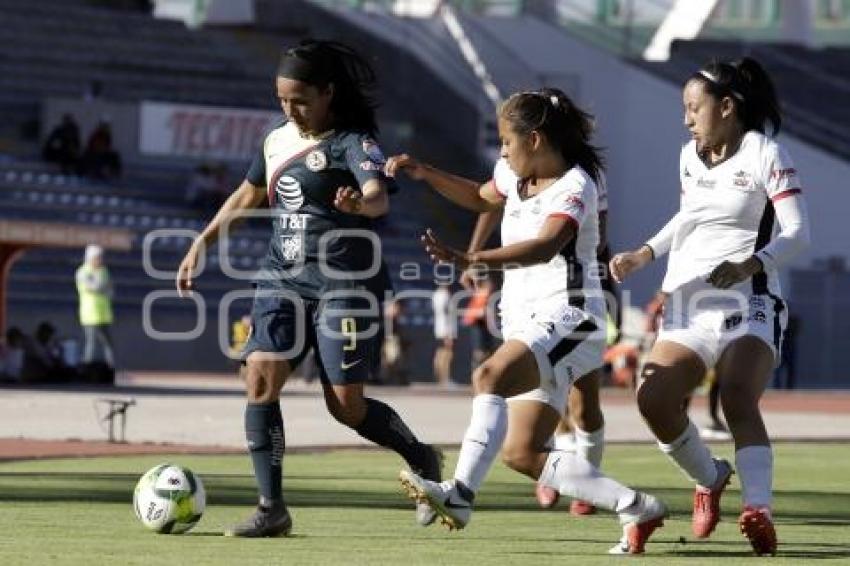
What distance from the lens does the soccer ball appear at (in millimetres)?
10469

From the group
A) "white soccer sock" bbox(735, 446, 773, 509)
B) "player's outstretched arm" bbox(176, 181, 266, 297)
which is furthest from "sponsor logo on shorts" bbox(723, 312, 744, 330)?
"player's outstretched arm" bbox(176, 181, 266, 297)

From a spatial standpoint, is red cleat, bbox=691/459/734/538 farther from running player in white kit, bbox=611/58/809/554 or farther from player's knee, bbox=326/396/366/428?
player's knee, bbox=326/396/366/428

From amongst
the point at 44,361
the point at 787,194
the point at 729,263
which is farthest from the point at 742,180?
the point at 44,361

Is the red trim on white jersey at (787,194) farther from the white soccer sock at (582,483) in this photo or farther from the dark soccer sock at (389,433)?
the dark soccer sock at (389,433)

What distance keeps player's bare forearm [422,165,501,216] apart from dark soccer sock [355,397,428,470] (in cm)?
102

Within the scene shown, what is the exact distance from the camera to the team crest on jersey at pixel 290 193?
34.9ft

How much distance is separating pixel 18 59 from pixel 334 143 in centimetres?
3270

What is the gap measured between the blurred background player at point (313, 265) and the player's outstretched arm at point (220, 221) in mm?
297

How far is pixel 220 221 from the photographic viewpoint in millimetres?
11211

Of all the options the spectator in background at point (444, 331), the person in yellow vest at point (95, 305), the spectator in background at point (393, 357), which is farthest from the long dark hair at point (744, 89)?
the spectator in background at point (444, 331)

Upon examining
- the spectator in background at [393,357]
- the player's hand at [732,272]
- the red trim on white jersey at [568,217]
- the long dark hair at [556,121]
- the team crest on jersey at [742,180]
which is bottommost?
the spectator in background at [393,357]

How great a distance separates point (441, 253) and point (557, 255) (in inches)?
43.6

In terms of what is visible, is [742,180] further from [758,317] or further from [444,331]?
[444,331]

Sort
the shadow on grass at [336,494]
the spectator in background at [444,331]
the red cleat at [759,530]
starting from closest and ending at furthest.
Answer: the red cleat at [759,530], the shadow on grass at [336,494], the spectator in background at [444,331]
